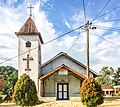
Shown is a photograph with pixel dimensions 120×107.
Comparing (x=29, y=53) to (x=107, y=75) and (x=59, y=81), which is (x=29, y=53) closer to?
(x=59, y=81)

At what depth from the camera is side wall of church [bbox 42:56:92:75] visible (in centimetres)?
3297

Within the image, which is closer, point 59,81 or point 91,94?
point 91,94

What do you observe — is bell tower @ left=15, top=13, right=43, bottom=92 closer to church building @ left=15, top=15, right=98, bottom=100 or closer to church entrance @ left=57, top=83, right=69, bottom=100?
church building @ left=15, top=15, right=98, bottom=100

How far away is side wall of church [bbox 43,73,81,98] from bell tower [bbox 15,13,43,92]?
1526mm

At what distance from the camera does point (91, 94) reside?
17.3 m

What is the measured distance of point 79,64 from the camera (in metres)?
33.0

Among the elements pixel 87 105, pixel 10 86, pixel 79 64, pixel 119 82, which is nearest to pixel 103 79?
pixel 119 82

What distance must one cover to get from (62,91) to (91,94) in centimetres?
1526

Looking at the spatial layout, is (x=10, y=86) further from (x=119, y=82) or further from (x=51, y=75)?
(x=119, y=82)

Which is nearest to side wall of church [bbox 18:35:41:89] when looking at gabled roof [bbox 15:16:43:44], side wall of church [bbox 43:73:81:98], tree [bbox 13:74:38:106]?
gabled roof [bbox 15:16:43:44]

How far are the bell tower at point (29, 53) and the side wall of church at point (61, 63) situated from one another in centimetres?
179

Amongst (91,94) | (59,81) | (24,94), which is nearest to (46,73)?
(59,81)

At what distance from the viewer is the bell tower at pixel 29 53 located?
103 ft

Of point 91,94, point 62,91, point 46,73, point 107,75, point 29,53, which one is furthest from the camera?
point 107,75
